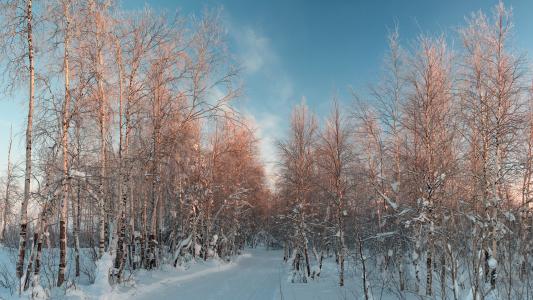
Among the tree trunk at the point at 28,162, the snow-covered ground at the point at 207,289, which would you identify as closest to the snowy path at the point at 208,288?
the snow-covered ground at the point at 207,289

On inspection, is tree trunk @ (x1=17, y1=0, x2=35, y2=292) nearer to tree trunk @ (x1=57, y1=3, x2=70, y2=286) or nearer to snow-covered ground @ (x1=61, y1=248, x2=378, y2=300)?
tree trunk @ (x1=57, y1=3, x2=70, y2=286)

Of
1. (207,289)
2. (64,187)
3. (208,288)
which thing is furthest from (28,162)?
(208,288)

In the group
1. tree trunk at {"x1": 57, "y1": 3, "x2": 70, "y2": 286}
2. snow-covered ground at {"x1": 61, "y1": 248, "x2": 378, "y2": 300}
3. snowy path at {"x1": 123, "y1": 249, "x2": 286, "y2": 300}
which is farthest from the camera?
snowy path at {"x1": 123, "y1": 249, "x2": 286, "y2": 300}

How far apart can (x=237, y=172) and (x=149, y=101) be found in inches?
563

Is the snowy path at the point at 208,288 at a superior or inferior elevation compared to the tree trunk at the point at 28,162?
inferior

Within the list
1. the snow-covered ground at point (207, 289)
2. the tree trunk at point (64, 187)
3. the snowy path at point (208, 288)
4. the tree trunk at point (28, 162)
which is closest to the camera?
the tree trunk at point (28, 162)

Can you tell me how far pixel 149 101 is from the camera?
17.0 meters

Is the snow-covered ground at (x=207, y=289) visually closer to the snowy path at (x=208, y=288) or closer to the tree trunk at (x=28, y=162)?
the snowy path at (x=208, y=288)

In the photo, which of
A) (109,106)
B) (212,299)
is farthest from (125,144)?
(212,299)

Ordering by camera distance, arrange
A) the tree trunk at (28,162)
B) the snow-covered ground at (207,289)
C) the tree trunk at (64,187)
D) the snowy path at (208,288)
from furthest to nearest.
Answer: the snowy path at (208,288) < the snow-covered ground at (207,289) < the tree trunk at (64,187) < the tree trunk at (28,162)

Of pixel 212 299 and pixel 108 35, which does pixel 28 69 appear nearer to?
pixel 108 35

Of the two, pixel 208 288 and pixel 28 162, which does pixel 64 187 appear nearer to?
pixel 28 162

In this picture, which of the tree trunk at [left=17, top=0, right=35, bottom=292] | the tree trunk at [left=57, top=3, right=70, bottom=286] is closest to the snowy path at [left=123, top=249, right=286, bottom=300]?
the tree trunk at [left=57, top=3, right=70, bottom=286]

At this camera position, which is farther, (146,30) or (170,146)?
(170,146)
